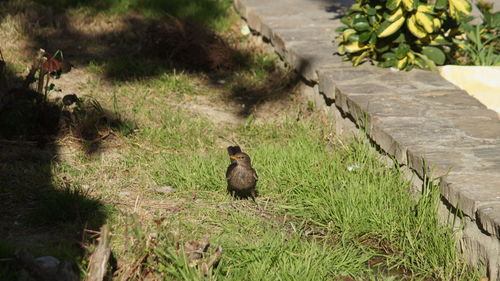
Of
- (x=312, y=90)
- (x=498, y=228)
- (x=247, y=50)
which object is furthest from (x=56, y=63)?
(x=498, y=228)

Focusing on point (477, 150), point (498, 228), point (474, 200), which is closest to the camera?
point (498, 228)

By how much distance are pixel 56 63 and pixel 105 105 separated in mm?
912

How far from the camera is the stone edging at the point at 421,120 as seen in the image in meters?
3.62

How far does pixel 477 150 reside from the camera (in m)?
4.25

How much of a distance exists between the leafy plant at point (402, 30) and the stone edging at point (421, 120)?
12cm

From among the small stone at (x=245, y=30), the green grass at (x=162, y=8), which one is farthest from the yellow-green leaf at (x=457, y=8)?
the green grass at (x=162, y=8)

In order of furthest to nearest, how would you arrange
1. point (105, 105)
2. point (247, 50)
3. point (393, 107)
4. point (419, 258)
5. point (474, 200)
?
point (247, 50) → point (105, 105) → point (393, 107) → point (419, 258) → point (474, 200)

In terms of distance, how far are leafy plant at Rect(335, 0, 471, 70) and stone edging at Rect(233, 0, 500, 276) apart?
0.12 metres

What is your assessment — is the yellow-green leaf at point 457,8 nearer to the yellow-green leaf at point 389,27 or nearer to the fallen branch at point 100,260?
the yellow-green leaf at point 389,27

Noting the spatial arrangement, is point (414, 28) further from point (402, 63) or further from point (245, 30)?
point (245, 30)

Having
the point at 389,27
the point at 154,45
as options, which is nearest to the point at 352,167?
the point at 389,27

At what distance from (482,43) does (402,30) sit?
100 cm

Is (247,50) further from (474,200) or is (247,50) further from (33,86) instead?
(474,200)

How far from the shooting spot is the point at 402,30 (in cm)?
561
